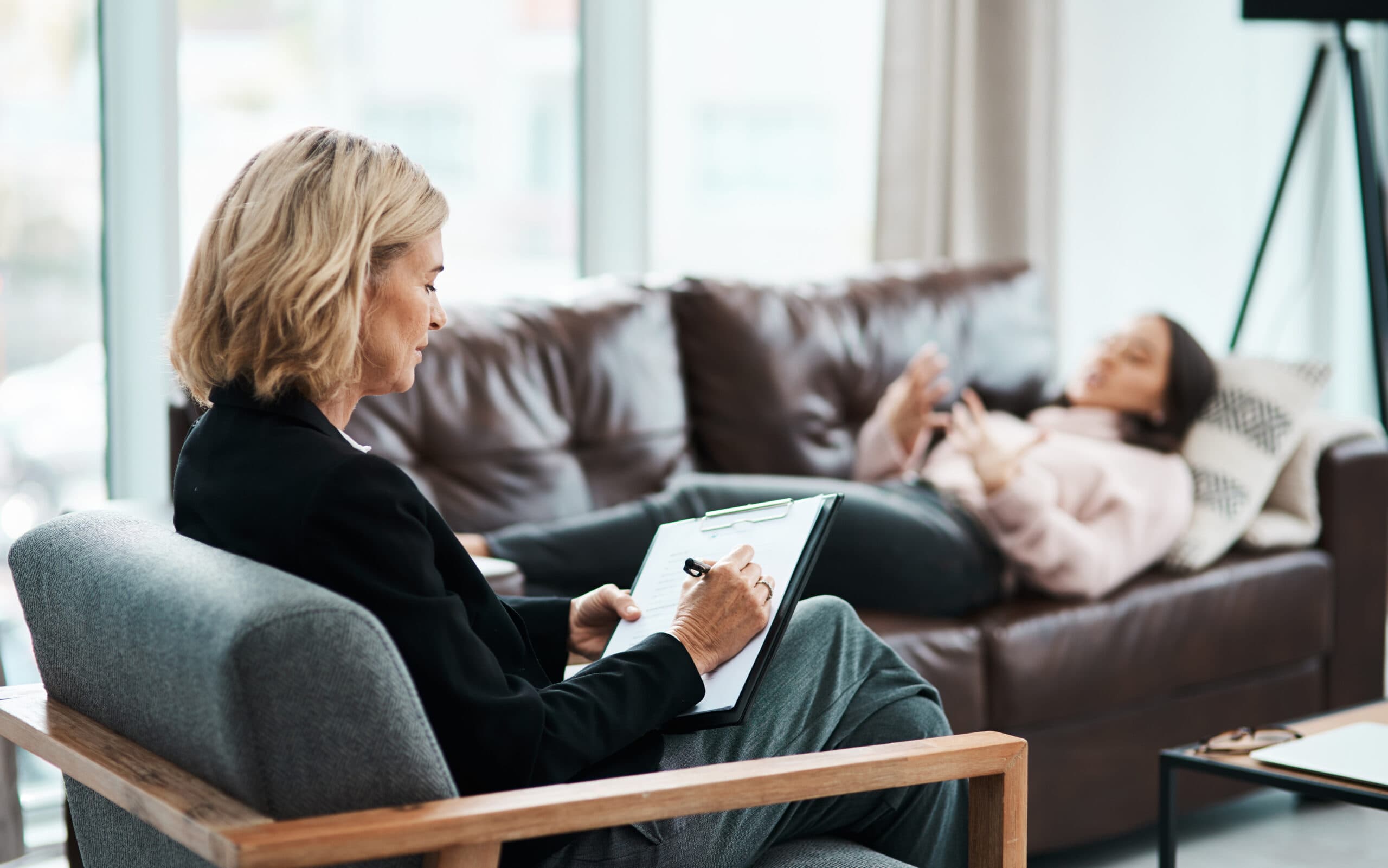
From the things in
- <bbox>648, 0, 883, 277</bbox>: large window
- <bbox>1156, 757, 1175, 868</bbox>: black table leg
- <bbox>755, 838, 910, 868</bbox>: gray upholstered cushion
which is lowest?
<bbox>1156, 757, 1175, 868</bbox>: black table leg

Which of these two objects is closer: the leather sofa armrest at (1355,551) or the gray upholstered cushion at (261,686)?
the gray upholstered cushion at (261,686)

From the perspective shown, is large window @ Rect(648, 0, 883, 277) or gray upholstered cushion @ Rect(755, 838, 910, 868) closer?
gray upholstered cushion @ Rect(755, 838, 910, 868)

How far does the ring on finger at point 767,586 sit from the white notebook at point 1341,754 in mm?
735

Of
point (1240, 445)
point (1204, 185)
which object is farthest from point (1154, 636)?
point (1204, 185)

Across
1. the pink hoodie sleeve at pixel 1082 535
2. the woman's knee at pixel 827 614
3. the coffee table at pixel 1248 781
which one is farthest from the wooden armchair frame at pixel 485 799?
the pink hoodie sleeve at pixel 1082 535

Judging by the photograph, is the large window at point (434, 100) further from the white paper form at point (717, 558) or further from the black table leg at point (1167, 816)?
the black table leg at point (1167, 816)

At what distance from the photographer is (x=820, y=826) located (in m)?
1.43

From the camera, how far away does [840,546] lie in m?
2.29

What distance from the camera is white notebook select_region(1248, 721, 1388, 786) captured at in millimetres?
1641

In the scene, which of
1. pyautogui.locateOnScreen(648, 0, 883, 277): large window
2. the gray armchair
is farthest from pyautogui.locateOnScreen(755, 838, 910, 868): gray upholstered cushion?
pyautogui.locateOnScreen(648, 0, 883, 277): large window

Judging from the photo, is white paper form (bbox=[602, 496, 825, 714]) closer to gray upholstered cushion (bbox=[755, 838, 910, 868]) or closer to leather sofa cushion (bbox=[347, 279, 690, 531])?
gray upholstered cushion (bbox=[755, 838, 910, 868])

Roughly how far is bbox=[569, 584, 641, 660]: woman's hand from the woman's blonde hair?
1.40 feet

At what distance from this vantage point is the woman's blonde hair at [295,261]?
1.17 m

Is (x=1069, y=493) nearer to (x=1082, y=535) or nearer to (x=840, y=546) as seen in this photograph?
(x=1082, y=535)
